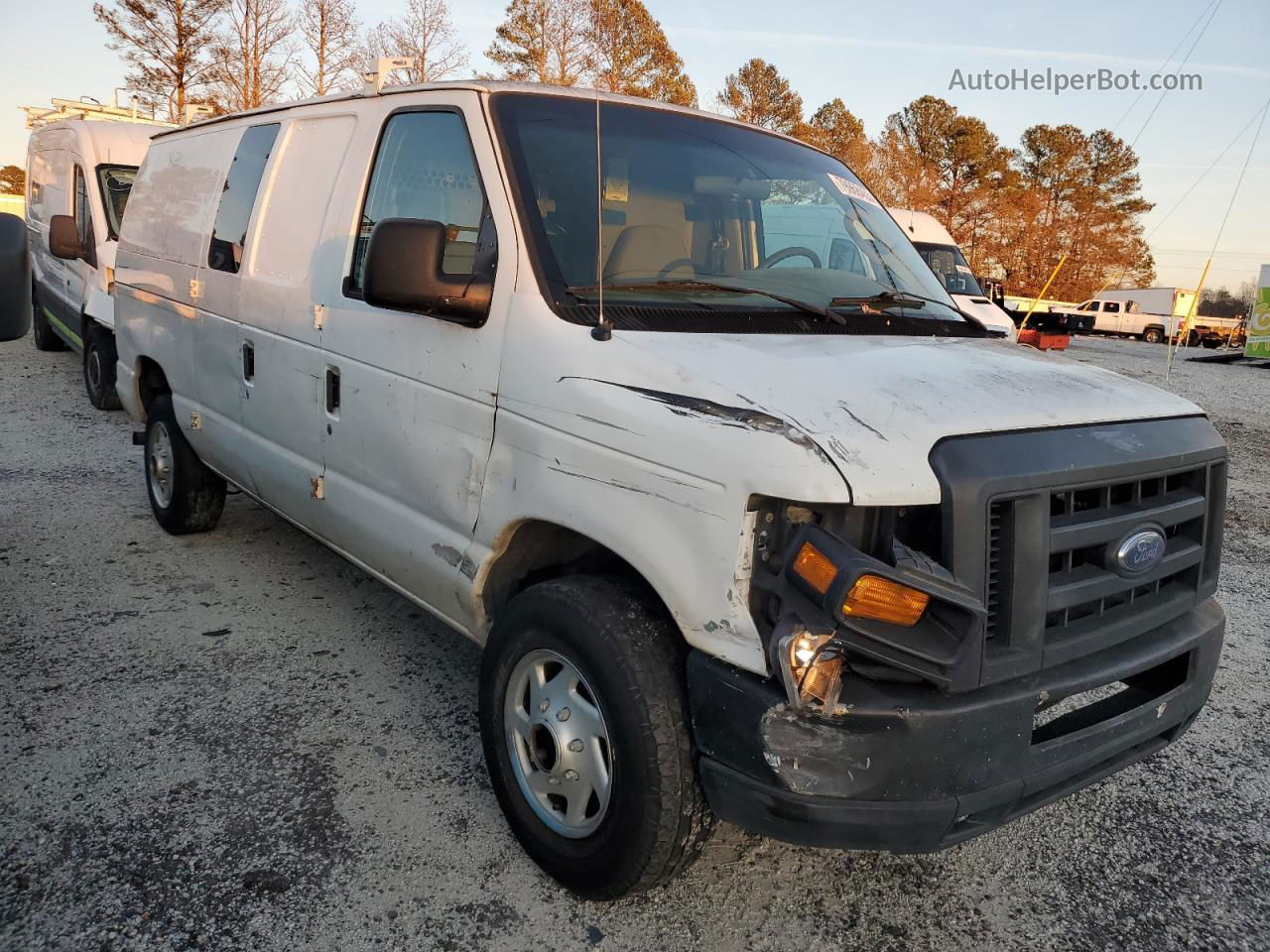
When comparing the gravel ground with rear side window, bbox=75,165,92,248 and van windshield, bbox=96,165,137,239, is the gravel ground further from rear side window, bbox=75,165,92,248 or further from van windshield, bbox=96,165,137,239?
rear side window, bbox=75,165,92,248

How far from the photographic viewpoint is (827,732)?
2043 mm

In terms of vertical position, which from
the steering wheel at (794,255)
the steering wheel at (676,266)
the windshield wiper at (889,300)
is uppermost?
the steering wheel at (794,255)

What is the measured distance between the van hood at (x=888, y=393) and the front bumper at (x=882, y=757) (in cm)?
46

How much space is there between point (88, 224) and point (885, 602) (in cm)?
928

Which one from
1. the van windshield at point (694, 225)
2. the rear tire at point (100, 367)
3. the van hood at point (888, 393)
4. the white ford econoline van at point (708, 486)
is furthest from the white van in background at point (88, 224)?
the van hood at point (888, 393)

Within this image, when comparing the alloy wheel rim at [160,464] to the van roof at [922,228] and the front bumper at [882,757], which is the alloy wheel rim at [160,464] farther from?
the van roof at [922,228]

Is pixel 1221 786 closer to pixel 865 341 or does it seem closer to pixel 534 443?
pixel 865 341

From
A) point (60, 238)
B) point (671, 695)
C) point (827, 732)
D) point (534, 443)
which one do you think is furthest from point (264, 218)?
point (60, 238)

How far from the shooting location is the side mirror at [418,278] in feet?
8.87

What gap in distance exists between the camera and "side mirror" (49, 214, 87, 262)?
787 centimetres

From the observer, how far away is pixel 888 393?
2.30 metres

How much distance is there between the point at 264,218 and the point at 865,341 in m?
2.65

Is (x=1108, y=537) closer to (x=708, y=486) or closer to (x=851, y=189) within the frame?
(x=708, y=486)

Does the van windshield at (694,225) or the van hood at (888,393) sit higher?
the van windshield at (694,225)
